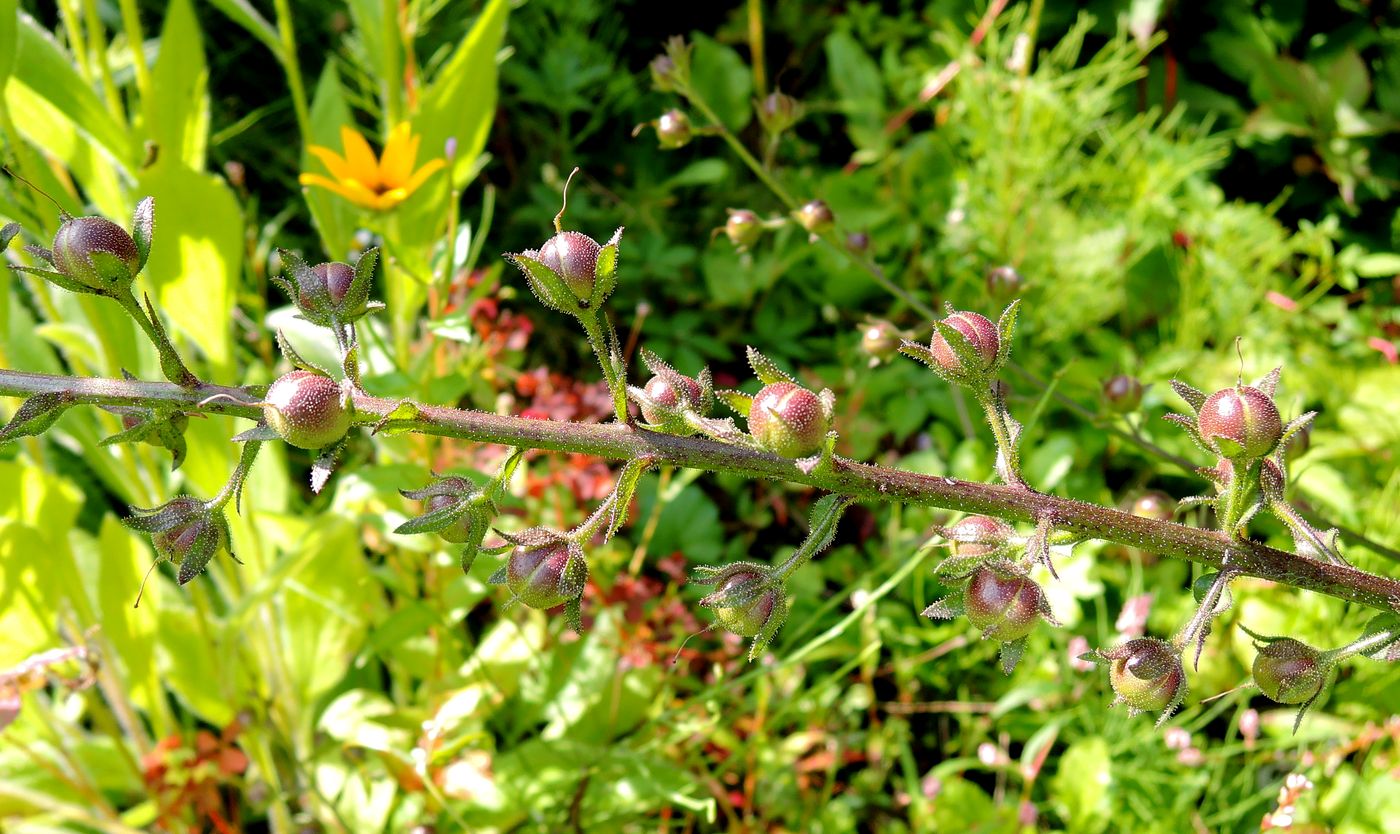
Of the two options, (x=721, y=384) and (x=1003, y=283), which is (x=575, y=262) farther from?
(x=721, y=384)

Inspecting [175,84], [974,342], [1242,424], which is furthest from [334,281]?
[175,84]

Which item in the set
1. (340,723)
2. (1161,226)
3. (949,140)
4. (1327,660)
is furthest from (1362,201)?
(340,723)

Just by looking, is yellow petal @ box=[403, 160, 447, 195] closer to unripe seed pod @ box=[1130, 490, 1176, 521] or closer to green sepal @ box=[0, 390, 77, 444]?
green sepal @ box=[0, 390, 77, 444]

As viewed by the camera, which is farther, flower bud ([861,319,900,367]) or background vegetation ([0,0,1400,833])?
background vegetation ([0,0,1400,833])

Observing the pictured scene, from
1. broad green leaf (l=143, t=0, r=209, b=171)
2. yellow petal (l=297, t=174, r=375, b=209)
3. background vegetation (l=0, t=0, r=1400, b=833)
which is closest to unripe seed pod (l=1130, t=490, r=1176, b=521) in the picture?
background vegetation (l=0, t=0, r=1400, b=833)

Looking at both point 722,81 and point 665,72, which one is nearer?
point 665,72

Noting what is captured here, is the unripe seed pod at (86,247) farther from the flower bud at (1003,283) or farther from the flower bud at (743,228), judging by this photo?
the flower bud at (1003,283)

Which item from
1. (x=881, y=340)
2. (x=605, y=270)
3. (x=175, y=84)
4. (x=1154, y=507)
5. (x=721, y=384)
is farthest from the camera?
(x=721, y=384)

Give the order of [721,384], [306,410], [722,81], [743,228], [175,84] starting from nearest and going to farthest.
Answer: [306,410], [743,228], [175,84], [721,384], [722,81]
